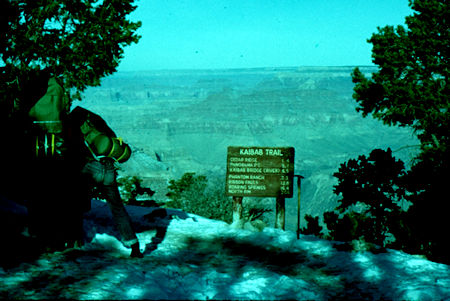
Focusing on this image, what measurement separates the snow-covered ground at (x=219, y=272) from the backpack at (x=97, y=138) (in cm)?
147

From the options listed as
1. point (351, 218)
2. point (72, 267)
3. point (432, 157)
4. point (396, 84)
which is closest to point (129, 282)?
point (72, 267)

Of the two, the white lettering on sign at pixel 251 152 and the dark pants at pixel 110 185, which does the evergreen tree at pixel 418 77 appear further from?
the dark pants at pixel 110 185

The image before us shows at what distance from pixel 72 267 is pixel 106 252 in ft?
3.41

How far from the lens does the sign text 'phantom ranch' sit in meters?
9.87

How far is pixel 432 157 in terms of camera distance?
16.6 meters

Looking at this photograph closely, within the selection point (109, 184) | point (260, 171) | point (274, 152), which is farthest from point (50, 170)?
point (274, 152)

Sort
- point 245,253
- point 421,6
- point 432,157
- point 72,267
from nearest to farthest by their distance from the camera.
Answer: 1. point 72,267
2. point 245,253
3. point 432,157
4. point 421,6

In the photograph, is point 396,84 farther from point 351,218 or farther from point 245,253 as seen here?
point 245,253

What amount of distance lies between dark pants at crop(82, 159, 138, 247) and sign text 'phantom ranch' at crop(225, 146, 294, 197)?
4499 millimetres

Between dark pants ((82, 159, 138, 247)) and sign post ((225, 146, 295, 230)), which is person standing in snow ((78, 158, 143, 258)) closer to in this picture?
dark pants ((82, 159, 138, 247))

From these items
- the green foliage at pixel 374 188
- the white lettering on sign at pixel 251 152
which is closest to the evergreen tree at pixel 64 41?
the white lettering on sign at pixel 251 152

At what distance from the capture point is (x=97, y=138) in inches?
217

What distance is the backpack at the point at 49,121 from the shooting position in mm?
5223

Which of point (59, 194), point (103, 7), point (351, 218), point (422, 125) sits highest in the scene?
point (103, 7)
